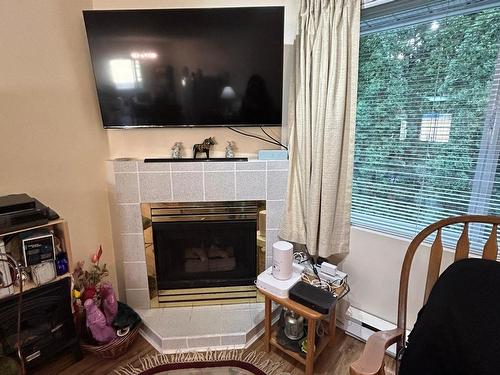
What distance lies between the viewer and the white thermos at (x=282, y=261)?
1533mm

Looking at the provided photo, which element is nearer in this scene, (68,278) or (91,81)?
(68,278)

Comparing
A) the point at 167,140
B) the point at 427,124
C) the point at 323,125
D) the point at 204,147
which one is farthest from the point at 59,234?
the point at 427,124

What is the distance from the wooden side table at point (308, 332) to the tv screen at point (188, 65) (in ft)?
3.40

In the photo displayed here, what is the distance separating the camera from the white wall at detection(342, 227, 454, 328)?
1575 mm

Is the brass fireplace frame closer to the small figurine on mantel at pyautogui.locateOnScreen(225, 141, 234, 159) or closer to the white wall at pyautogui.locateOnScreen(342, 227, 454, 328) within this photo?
the small figurine on mantel at pyautogui.locateOnScreen(225, 141, 234, 159)

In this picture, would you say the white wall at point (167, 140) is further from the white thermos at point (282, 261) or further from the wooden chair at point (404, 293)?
the wooden chair at point (404, 293)

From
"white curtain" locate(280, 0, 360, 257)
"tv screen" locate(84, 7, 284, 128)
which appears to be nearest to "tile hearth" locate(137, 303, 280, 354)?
"white curtain" locate(280, 0, 360, 257)

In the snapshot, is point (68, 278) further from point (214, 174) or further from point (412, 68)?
point (412, 68)

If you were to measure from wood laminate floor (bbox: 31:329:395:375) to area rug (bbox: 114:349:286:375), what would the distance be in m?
0.05

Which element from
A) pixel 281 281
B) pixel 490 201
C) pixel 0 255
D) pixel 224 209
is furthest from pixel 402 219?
Result: pixel 0 255

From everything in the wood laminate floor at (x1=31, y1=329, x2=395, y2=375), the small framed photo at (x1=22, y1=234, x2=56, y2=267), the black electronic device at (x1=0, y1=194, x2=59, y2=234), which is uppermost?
the black electronic device at (x1=0, y1=194, x2=59, y2=234)

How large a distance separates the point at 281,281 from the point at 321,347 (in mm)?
459

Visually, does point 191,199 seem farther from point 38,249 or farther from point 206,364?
point 206,364

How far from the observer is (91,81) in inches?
68.7
